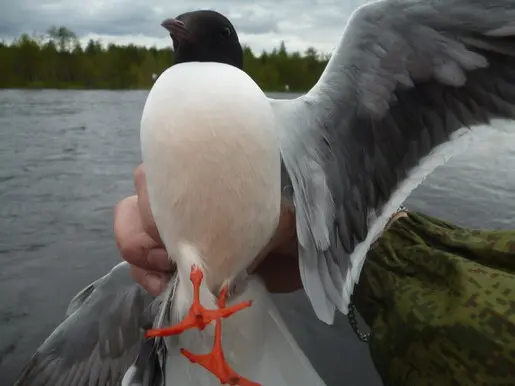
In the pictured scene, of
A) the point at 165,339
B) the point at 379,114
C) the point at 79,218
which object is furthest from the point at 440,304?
the point at 79,218

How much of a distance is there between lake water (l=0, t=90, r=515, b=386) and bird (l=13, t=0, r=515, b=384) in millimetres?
148

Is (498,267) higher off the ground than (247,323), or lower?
higher

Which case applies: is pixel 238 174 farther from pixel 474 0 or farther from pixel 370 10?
pixel 474 0

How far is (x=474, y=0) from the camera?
3.07 ft

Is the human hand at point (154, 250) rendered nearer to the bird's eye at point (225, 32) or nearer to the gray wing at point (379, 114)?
the gray wing at point (379, 114)

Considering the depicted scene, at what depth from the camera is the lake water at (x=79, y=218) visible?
189cm

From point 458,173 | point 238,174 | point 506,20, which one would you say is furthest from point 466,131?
point 458,173

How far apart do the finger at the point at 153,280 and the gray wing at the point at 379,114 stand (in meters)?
0.24

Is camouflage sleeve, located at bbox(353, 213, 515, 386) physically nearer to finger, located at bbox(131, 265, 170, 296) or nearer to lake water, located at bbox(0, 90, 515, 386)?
lake water, located at bbox(0, 90, 515, 386)

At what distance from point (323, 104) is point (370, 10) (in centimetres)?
16

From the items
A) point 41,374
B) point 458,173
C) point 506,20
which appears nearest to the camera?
point 506,20

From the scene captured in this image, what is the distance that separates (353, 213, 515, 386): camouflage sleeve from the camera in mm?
900

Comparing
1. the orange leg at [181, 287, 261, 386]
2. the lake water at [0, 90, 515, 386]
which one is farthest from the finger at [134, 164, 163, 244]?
the lake water at [0, 90, 515, 386]

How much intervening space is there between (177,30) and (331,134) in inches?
11.1
